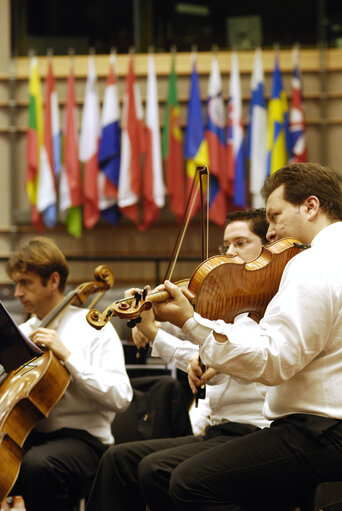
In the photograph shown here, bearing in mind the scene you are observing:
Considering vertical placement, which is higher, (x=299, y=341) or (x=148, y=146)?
(x=148, y=146)

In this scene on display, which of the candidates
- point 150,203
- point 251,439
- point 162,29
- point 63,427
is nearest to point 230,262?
point 251,439

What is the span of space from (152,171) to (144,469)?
178 inches

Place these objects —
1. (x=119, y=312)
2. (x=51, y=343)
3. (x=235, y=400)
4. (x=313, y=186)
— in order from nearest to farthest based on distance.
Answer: (x=119, y=312), (x=313, y=186), (x=235, y=400), (x=51, y=343)

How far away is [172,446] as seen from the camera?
2322 mm

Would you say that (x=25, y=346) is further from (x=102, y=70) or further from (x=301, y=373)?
(x=102, y=70)

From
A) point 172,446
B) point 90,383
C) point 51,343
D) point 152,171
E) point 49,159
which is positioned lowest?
point 172,446

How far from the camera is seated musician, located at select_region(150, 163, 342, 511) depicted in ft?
5.49

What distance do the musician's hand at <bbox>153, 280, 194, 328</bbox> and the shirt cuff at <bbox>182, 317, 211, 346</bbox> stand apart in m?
0.03

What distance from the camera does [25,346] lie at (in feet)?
7.87

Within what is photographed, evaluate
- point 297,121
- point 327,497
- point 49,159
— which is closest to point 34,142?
point 49,159

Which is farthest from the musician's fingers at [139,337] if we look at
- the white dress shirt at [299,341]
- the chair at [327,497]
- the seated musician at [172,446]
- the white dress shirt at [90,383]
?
the chair at [327,497]

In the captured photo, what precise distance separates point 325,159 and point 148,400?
14.1ft

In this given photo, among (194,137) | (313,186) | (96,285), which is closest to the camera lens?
(313,186)

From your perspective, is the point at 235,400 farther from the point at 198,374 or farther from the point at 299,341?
the point at 299,341
